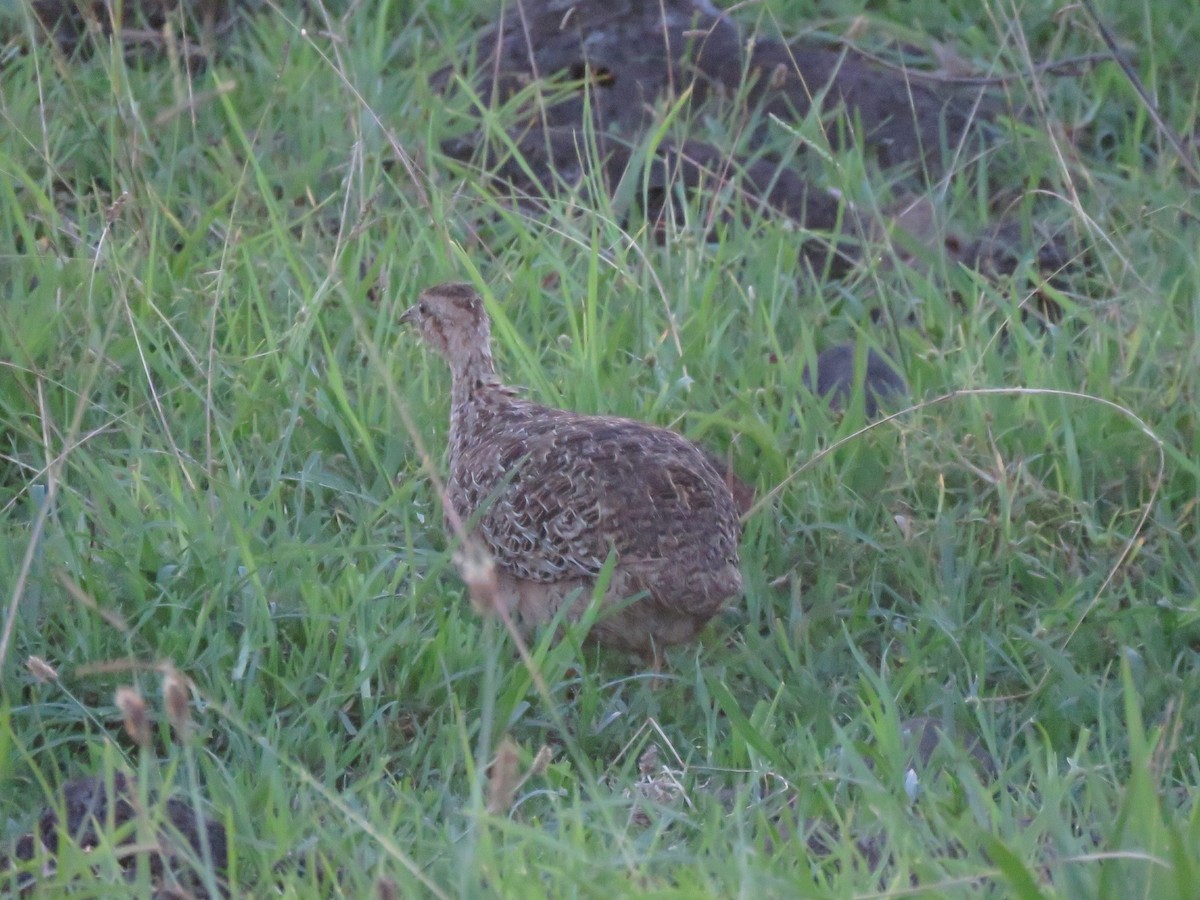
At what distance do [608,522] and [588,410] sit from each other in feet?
3.03

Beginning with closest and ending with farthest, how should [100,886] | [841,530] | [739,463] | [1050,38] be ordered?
[100,886]
[841,530]
[739,463]
[1050,38]

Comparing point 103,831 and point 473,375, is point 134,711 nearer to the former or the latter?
point 103,831

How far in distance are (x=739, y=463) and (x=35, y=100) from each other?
9.78 ft

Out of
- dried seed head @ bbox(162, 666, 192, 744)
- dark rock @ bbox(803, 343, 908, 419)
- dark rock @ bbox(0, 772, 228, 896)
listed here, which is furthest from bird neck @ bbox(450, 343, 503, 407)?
dried seed head @ bbox(162, 666, 192, 744)

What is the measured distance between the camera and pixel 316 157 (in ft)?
19.6

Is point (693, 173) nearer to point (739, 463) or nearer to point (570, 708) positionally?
point (739, 463)

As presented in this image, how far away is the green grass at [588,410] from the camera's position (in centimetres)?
310

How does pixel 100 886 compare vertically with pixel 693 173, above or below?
above

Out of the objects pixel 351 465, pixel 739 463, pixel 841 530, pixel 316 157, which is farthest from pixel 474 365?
pixel 316 157

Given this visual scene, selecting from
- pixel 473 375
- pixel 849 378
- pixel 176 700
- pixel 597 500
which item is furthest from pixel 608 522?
pixel 176 700

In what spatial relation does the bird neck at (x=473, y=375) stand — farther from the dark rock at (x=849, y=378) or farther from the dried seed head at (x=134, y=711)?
the dried seed head at (x=134, y=711)

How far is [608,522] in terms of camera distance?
4.09 meters

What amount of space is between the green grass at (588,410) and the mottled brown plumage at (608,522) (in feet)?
0.54

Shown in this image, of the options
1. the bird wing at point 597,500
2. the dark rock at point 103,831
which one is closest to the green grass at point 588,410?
the dark rock at point 103,831
